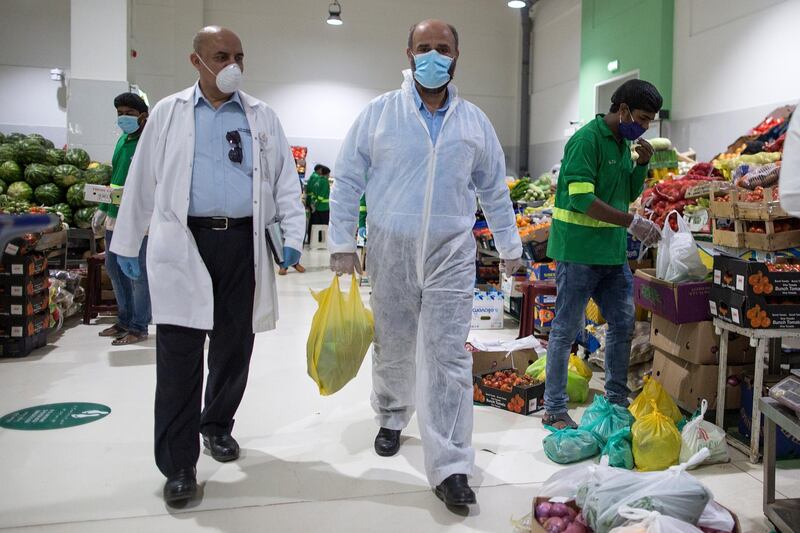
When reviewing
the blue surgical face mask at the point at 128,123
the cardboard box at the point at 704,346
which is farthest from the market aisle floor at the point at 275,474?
the blue surgical face mask at the point at 128,123

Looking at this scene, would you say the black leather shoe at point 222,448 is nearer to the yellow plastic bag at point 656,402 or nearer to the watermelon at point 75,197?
the yellow plastic bag at point 656,402

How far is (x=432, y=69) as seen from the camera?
247 cm

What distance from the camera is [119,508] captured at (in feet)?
7.93

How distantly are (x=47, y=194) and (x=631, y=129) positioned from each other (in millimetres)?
5614

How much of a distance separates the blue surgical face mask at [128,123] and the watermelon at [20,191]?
246cm

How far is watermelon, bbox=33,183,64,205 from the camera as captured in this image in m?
6.49

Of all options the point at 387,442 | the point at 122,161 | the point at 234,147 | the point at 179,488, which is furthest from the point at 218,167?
the point at 122,161

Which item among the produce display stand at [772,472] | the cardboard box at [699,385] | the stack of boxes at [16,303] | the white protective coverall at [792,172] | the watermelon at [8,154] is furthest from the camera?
the watermelon at [8,154]

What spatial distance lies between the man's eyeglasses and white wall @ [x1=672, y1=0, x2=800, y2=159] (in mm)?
6189

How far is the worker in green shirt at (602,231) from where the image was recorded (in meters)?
2.99

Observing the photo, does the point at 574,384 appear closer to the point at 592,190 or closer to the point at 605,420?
the point at 605,420

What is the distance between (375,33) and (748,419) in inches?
500

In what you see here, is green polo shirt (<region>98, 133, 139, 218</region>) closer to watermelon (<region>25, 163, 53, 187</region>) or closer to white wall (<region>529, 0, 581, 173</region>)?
watermelon (<region>25, 163, 53, 187</region>)

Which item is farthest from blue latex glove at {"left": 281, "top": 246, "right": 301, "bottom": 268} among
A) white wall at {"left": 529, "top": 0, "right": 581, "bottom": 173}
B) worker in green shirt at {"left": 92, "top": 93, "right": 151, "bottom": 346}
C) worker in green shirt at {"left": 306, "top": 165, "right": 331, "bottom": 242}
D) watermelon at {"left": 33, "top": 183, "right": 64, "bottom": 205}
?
white wall at {"left": 529, "top": 0, "right": 581, "bottom": 173}
